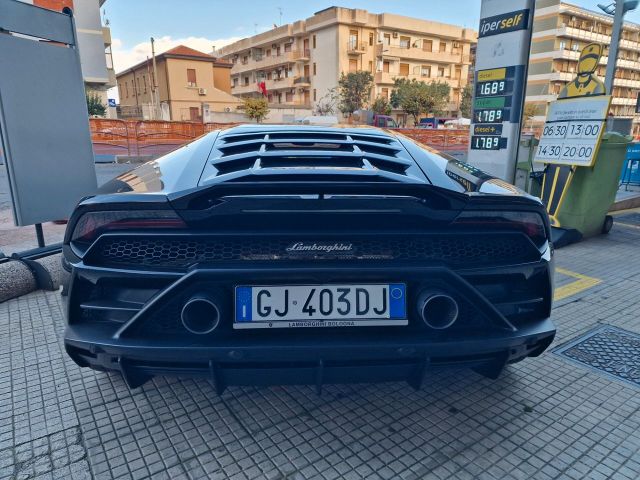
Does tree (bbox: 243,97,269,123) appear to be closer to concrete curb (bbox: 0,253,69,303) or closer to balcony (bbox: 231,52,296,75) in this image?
balcony (bbox: 231,52,296,75)

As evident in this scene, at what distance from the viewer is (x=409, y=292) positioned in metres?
1.57

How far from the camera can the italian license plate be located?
151 centimetres

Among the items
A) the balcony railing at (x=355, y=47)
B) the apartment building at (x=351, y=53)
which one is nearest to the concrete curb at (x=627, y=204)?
the apartment building at (x=351, y=53)

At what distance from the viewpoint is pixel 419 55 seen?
163ft

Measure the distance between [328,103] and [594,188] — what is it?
44.5m

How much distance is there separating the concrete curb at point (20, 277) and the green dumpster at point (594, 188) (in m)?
5.42

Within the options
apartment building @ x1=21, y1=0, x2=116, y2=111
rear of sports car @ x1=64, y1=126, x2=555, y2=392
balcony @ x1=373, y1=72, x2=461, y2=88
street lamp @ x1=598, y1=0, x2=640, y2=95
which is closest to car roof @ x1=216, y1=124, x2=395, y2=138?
rear of sports car @ x1=64, y1=126, x2=555, y2=392

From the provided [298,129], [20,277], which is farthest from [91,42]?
[298,129]

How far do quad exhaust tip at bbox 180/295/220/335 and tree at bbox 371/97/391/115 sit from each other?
46.5 metres

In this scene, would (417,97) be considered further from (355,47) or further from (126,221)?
(126,221)

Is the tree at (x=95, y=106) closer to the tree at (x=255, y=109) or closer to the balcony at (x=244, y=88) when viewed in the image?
the tree at (x=255, y=109)

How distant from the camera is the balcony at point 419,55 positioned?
47.3 metres

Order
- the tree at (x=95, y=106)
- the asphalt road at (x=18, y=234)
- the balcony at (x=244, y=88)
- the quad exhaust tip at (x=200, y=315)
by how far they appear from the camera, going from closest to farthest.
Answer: the quad exhaust tip at (x=200, y=315) → the asphalt road at (x=18, y=234) → the tree at (x=95, y=106) → the balcony at (x=244, y=88)

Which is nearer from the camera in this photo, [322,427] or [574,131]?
[322,427]
